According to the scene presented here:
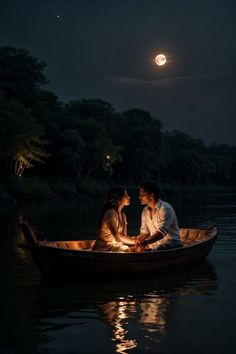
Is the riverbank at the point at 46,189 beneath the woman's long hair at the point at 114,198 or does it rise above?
above

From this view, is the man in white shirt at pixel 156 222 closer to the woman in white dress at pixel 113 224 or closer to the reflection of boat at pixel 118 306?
the woman in white dress at pixel 113 224

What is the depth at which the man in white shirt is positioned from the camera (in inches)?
365

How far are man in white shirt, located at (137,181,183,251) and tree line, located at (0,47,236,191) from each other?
88.2ft

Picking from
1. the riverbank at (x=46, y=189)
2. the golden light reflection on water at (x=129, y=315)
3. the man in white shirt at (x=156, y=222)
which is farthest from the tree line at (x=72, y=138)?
the golden light reflection on water at (x=129, y=315)

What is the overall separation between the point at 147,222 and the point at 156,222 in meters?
0.38

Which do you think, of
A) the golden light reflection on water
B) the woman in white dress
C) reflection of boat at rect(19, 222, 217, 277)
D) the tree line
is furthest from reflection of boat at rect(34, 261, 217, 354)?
the tree line

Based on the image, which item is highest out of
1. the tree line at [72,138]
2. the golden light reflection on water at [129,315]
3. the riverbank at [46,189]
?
the tree line at [72,138]

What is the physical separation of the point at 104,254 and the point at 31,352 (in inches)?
125

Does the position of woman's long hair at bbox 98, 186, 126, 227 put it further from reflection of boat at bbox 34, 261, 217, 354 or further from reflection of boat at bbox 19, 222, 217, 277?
reflection of boat at bbox 34, 261, 217, 354

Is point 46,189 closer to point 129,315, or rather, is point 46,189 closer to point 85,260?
point 85,260

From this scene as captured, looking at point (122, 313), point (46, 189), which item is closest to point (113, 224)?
point (122, 313)

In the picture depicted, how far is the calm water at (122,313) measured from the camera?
18.4ft

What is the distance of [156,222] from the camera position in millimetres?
9469

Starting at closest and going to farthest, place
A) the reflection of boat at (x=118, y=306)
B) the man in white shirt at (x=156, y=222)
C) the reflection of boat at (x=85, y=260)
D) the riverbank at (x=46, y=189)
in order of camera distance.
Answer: the reflection of boat at (x=118, y=306) → the reflection of boat at (x=85, y=260) → the man in white shirt at (x=156, y=222) → the riverbank at (x=46, y=189)
